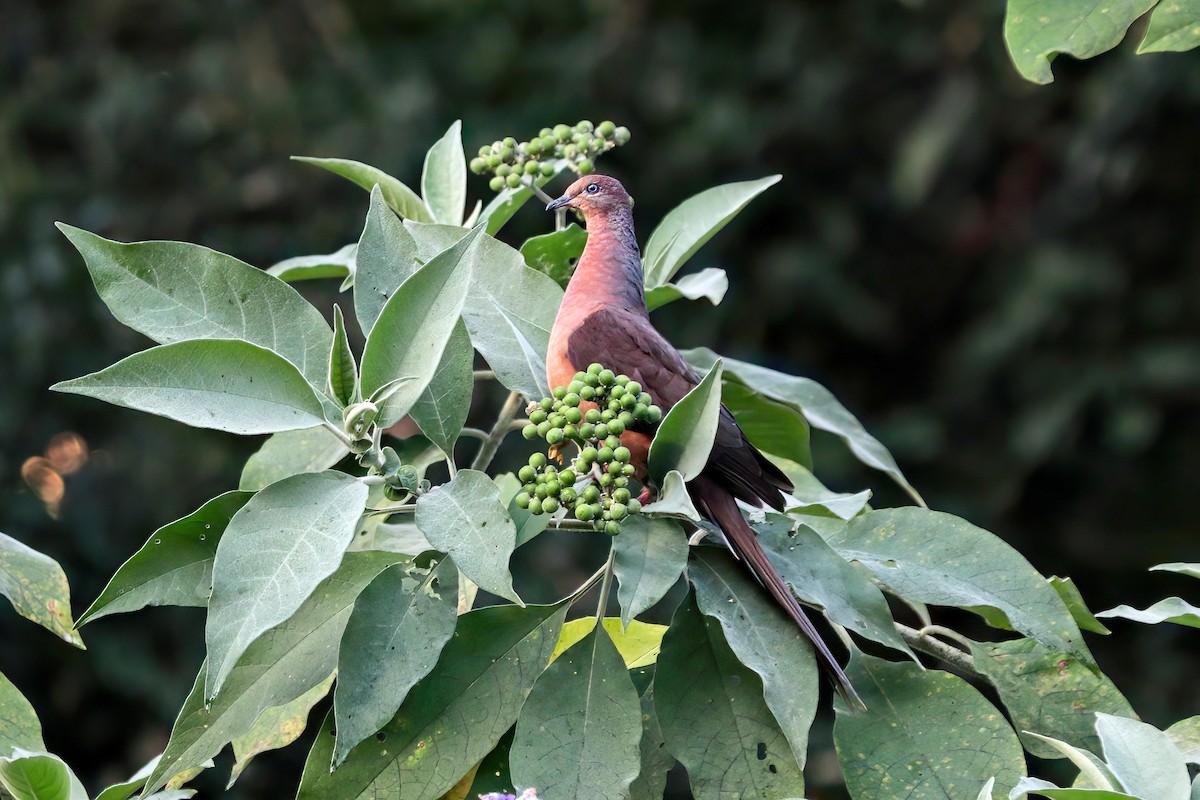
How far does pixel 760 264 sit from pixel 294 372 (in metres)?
4.11

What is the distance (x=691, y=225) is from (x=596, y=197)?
11.6 inches

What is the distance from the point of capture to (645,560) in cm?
107

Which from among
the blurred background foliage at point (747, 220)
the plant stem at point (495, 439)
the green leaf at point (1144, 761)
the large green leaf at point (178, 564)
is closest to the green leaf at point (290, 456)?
the plant stem at point (495, 439)

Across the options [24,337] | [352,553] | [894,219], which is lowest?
[24,337]

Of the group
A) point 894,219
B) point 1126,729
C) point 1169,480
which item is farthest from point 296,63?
point 1126,729

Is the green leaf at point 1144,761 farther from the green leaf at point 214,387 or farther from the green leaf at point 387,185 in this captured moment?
the green leaf at point 387,185

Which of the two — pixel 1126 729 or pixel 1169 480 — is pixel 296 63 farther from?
pixel 1126 729

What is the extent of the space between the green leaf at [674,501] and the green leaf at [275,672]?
0.26m

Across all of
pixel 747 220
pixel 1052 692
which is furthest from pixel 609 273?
pixel 747 220

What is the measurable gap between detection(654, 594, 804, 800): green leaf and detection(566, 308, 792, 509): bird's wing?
7.5 inches

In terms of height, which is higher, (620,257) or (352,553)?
(620,257)

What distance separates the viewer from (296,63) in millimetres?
5422

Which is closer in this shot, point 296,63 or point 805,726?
point 805,726

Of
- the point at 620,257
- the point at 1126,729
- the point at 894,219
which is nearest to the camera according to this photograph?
the point at 1126,729
